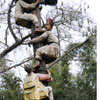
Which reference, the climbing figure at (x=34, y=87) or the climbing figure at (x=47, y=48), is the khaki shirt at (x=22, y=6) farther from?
the climbing figure at (x=34, y=87)

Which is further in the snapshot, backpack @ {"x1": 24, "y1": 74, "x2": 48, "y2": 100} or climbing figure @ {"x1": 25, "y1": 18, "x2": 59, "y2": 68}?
climbing figure @ {"x1": 25, "y1": 18, "x2": 59, "y2": 68}

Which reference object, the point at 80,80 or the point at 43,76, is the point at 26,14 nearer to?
the point at 43,76

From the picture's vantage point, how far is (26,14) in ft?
14.4

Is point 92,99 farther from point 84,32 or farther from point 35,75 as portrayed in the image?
point 35,75

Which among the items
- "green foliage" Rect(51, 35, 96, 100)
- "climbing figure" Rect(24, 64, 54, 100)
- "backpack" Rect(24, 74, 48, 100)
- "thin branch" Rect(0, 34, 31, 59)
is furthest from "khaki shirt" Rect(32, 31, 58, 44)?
"green foliage" Rect(51, 35, 96, 100)

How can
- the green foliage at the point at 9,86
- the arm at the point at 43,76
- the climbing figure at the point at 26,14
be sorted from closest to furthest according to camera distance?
the arm at the point at 43,76
the climbing figure at the point at 26,14
the green foliage at the point at 9,86

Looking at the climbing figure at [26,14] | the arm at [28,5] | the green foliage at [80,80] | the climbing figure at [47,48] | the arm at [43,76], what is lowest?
the green foliage at [80,80]

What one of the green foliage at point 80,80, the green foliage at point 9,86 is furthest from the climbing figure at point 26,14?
the green foliage at point 80,80

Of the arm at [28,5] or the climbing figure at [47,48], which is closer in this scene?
the climbing figure at [47,48]

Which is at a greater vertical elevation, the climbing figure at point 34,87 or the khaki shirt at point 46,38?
the khaki shirt at point 46,38

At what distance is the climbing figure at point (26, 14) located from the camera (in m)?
4.31

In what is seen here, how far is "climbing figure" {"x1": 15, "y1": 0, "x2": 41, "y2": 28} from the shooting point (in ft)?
14.1

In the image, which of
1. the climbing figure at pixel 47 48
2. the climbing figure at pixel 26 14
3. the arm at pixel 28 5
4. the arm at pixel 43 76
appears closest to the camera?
the arm at pixel 43 76

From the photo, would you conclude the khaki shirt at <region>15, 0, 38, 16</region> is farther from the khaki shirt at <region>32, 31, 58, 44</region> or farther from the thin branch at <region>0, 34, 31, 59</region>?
the thin branch at <region>0, 34, 31, 59</region>
